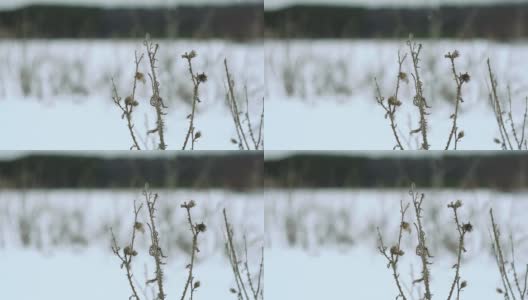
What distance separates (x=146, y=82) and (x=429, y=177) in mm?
743

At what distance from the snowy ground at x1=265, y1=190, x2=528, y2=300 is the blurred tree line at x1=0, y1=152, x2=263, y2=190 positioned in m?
0.10

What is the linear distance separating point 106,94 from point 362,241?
0.74 metres

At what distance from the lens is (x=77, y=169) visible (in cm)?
209

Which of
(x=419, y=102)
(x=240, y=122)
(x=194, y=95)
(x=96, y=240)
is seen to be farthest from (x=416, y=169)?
(x=96, y=240)

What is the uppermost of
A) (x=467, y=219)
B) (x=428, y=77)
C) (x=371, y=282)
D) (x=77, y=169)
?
(x=428, y=77)

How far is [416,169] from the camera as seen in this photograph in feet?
6.52

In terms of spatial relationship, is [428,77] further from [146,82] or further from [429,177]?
[146,82]

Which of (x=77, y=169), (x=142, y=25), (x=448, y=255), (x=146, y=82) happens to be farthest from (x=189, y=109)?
(x=448, y=255)

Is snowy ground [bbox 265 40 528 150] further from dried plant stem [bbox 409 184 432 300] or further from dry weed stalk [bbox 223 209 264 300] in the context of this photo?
dry weed stalk [bbox 223 209 264 300]

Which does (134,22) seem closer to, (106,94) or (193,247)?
(106,94)

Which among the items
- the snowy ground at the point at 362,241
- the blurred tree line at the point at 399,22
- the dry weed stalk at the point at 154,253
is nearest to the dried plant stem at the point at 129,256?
the dry weed stalk at the point at 154,253

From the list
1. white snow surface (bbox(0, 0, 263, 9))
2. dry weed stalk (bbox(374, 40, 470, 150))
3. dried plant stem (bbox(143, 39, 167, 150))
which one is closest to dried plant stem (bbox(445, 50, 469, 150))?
dry weed stalk (bbox(374, 40, 470, 150))

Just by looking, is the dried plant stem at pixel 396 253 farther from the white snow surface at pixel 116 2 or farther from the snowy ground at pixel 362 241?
the white snow surface at pixel 116 2

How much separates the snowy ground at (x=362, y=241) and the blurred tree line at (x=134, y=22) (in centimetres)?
44
